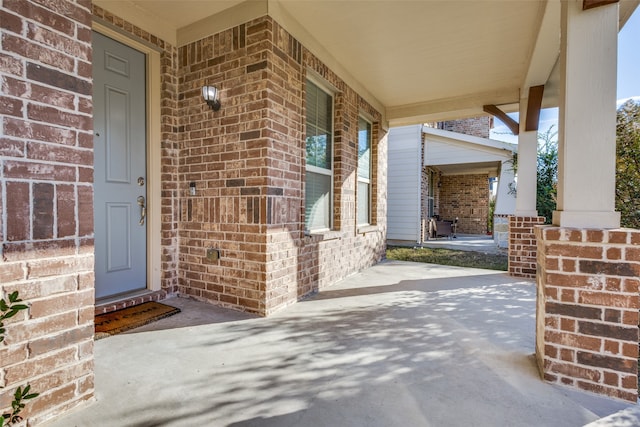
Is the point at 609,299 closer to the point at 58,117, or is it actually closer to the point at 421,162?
the point at 58,117

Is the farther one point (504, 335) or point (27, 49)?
point (504, 335)

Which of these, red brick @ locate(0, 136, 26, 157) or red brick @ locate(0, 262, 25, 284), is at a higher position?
red brick @ locate(0, 136, 26, 157)

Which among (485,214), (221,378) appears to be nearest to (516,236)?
(221,378)

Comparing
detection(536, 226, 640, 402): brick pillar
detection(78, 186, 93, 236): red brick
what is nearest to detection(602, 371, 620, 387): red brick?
detection(536, 226, 640, 402): brick pillar

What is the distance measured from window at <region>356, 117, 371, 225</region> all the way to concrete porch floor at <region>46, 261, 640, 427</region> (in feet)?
7.44

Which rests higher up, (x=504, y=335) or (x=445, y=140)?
(x=445, y=140)

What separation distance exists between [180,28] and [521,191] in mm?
4768

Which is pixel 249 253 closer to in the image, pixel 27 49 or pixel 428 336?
pixel 428 336

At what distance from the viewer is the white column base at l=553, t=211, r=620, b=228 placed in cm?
175

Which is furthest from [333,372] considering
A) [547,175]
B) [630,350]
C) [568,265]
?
[547,175]

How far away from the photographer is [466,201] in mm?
12797

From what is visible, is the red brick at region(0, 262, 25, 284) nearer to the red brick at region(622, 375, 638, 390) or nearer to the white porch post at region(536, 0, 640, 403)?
the white porch post at region(536, 0, 640, 403)

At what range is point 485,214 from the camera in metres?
12.4

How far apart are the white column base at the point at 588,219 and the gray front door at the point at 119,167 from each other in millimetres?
3343
